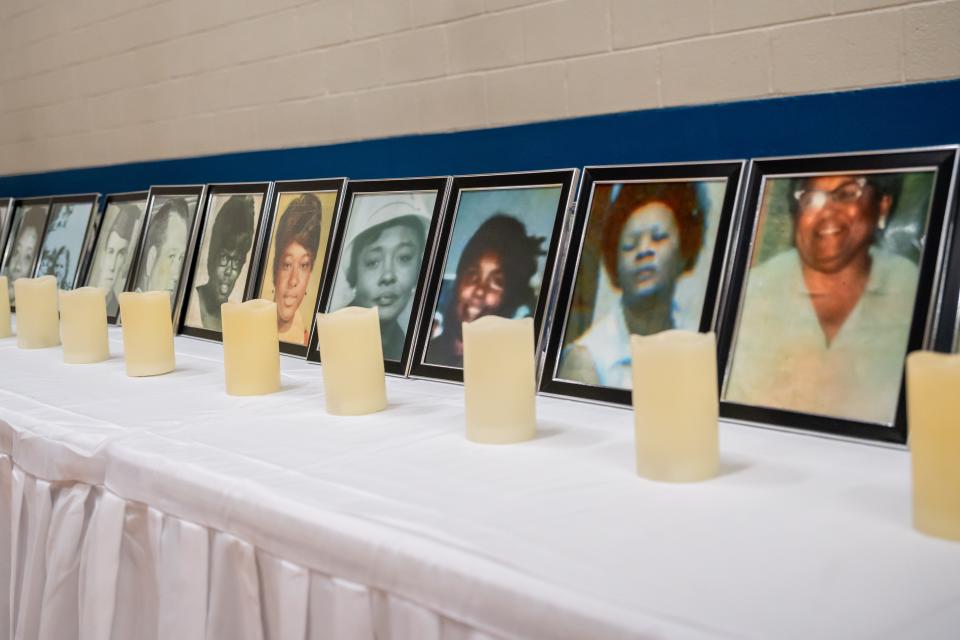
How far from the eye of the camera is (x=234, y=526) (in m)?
0.95

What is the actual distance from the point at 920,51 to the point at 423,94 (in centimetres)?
99

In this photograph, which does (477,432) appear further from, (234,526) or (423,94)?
(423,94)

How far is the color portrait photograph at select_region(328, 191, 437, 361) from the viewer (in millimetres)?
1511

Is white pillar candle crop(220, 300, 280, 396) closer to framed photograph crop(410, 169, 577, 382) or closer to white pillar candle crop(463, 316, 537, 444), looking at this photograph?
framed photograph crop(410, 169, 577, 382)

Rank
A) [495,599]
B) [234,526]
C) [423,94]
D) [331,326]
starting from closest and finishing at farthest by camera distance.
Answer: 1. [495,599]
2. [234,526]
3. [331,326]
4. [423,94]

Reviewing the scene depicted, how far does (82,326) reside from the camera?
1689mm

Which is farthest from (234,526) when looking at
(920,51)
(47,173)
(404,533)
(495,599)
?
(47,173)

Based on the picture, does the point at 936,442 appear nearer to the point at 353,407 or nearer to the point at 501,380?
the point at 501,380

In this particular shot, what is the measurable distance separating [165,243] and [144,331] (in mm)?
607

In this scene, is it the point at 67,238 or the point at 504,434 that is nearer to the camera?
the point at 504,434

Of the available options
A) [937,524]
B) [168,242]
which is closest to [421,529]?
[937,524]

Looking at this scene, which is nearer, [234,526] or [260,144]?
[234,526]

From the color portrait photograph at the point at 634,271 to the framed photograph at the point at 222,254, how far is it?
83 cm

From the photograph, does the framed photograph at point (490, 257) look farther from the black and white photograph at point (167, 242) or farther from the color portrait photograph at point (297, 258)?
the black and white photograph at point (167, 242)
